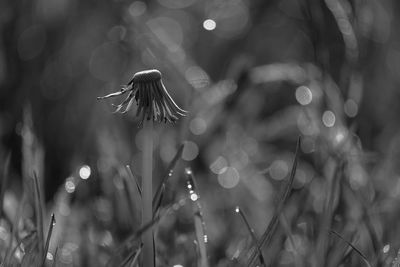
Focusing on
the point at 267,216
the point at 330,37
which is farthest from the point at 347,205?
the point at 330,37

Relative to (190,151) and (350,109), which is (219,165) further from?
(350,109)

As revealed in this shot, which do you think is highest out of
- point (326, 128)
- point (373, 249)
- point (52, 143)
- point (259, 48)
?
point (373, 249)

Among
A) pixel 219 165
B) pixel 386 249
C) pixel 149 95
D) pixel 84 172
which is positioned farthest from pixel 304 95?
pixel 149 95

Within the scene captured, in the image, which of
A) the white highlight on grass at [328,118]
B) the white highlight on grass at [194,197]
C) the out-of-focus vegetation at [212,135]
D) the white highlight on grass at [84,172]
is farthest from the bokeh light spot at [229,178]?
the white highlight on grass at [194,197]

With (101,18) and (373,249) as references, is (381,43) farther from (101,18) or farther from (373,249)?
(373,249)

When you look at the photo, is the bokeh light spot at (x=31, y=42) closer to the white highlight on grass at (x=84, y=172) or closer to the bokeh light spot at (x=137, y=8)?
the bokeh light spot at (x=137, y=8)

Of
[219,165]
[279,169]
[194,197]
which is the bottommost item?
[279,169]
